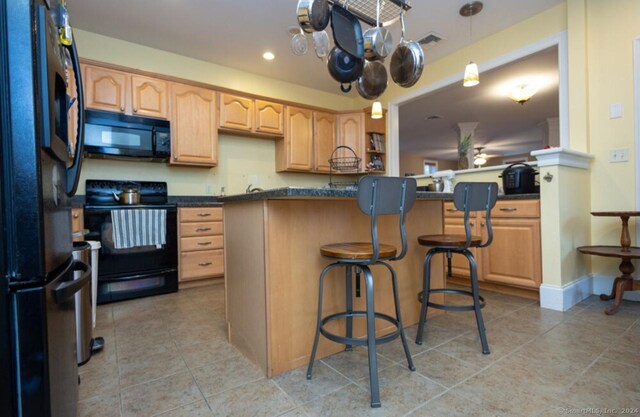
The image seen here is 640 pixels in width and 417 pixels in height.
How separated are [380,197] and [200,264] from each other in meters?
2.56

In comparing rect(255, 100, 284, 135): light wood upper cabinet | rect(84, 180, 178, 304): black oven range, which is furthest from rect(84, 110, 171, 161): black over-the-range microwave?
rect(255, 100, 284, 135): light wood upper cabinet

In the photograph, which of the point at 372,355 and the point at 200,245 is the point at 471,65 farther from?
the point at 200,245

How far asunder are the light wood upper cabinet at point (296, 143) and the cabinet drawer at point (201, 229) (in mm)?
1349

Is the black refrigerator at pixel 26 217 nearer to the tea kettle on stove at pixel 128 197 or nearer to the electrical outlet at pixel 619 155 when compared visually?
the tea kettle on stove at pixel 128 197

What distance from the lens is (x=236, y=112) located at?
3814mm

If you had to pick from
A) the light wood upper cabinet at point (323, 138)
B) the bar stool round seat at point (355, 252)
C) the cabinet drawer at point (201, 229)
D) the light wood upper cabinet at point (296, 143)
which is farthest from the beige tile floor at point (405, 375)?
the light wood upper cabinet at point (323, 138)

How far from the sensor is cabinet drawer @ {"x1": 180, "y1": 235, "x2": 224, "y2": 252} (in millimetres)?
3207

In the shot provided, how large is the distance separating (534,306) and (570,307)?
0.81ft

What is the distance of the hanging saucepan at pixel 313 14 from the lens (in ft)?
4.95

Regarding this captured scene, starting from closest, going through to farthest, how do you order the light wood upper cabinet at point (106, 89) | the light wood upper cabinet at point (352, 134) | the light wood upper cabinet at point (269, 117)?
the light wood upper cabinet at point (106, 89)
the light wood upper cabinet at point (269, 117)
the light wood upper cabinet at point (352, 134)

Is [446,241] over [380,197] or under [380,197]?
under

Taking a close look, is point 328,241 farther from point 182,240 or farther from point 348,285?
point 182,240

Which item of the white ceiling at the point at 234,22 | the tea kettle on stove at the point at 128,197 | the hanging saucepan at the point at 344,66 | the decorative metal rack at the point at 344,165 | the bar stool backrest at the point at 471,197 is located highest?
the white ceiling at the point at 234,22

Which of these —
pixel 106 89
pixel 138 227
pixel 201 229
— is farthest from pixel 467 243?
pixel 106 89
